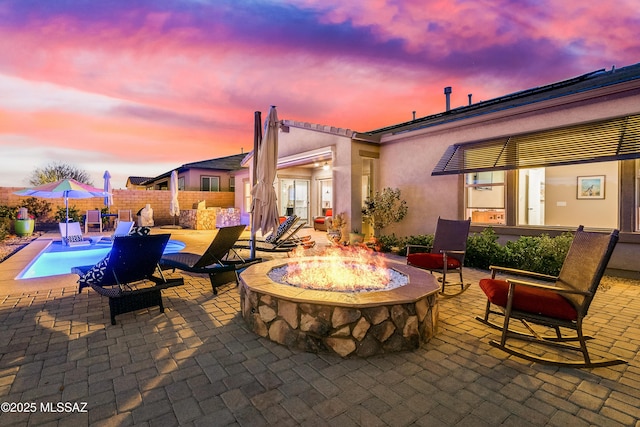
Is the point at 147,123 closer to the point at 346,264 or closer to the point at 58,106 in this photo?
the point at 58,106

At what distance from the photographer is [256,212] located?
7.34m

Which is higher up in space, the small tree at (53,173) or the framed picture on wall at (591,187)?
the small tree at (53,173)

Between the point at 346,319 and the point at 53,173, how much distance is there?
52.6 metres

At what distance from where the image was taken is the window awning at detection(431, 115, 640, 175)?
6617 mm

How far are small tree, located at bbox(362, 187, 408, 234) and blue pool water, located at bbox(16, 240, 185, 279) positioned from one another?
23.3 ft

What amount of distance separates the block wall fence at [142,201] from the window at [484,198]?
18.4m

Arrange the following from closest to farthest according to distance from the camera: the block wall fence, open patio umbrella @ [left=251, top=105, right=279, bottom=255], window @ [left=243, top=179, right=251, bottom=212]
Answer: open patio umbrella @ [left=251, top=105, right=279, bottom=255] < the block wall fence < window @ [left=243, top=179, right=251, bottom=212]

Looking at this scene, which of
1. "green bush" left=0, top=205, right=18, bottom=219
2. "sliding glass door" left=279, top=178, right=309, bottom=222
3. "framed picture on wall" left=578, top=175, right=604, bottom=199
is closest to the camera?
"framed picture on wall" left=578, top=175, right=604, bottom=199

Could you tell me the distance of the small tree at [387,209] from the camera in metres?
10.7

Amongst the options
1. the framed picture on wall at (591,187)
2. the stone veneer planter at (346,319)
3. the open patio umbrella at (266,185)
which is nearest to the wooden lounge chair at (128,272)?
the stone veneer planter at (346,319)

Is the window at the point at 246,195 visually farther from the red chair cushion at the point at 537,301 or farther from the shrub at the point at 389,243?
the red chair cushion at the point at 537,301

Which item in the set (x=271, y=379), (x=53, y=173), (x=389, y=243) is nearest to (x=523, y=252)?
(x=389, y=243)

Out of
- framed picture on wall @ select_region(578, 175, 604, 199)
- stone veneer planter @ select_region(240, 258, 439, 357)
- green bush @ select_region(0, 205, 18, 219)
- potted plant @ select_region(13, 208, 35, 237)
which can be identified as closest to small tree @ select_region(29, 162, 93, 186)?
green bush @ select_region(0, 205, 18, 219)

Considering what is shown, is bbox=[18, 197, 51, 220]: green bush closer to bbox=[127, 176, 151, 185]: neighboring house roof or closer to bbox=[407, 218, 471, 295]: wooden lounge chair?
bbox=[407, 218, 471, 295]: wooden lounge chair
